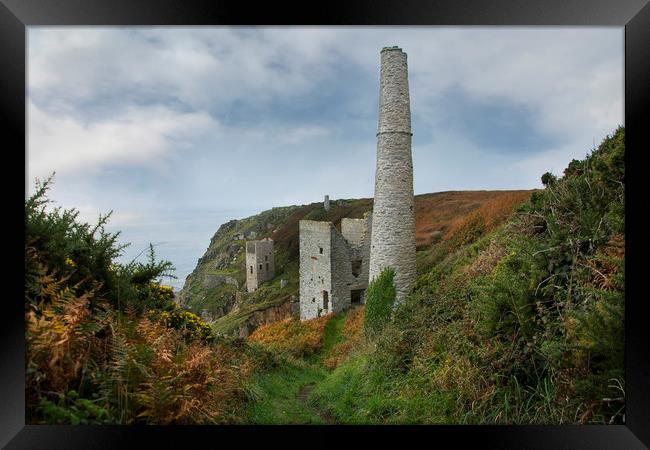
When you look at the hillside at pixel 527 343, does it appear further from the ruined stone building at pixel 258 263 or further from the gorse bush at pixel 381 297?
the ruined stone building at pixel 258 263

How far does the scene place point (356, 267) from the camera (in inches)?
762

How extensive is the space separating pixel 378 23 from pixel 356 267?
16.6 meters

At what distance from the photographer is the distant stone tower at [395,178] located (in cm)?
1096

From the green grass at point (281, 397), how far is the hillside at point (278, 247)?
6679 millimetres

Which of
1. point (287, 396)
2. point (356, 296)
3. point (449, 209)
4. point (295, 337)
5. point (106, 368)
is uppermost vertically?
point (449, 209)

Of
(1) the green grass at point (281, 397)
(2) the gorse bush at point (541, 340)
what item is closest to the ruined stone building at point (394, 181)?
(1) the green grass at point (281, 397)

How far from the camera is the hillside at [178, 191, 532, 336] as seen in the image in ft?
54.1

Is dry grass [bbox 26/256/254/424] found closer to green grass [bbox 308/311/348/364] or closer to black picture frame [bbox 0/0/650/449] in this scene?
black picture frame [bbox 0/0/650/449]

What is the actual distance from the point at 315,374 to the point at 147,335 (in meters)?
5.97

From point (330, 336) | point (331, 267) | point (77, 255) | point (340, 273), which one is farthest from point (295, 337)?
point (77, 255)

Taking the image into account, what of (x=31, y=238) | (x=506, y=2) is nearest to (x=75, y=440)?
(x=31, y=238)

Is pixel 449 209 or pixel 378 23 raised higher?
pixel 378 23

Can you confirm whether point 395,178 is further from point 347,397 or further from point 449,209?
Result: point 449,209

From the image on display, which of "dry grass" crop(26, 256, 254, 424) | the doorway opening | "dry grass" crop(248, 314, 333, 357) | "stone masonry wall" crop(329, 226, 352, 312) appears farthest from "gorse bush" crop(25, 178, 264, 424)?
the doorway opening
